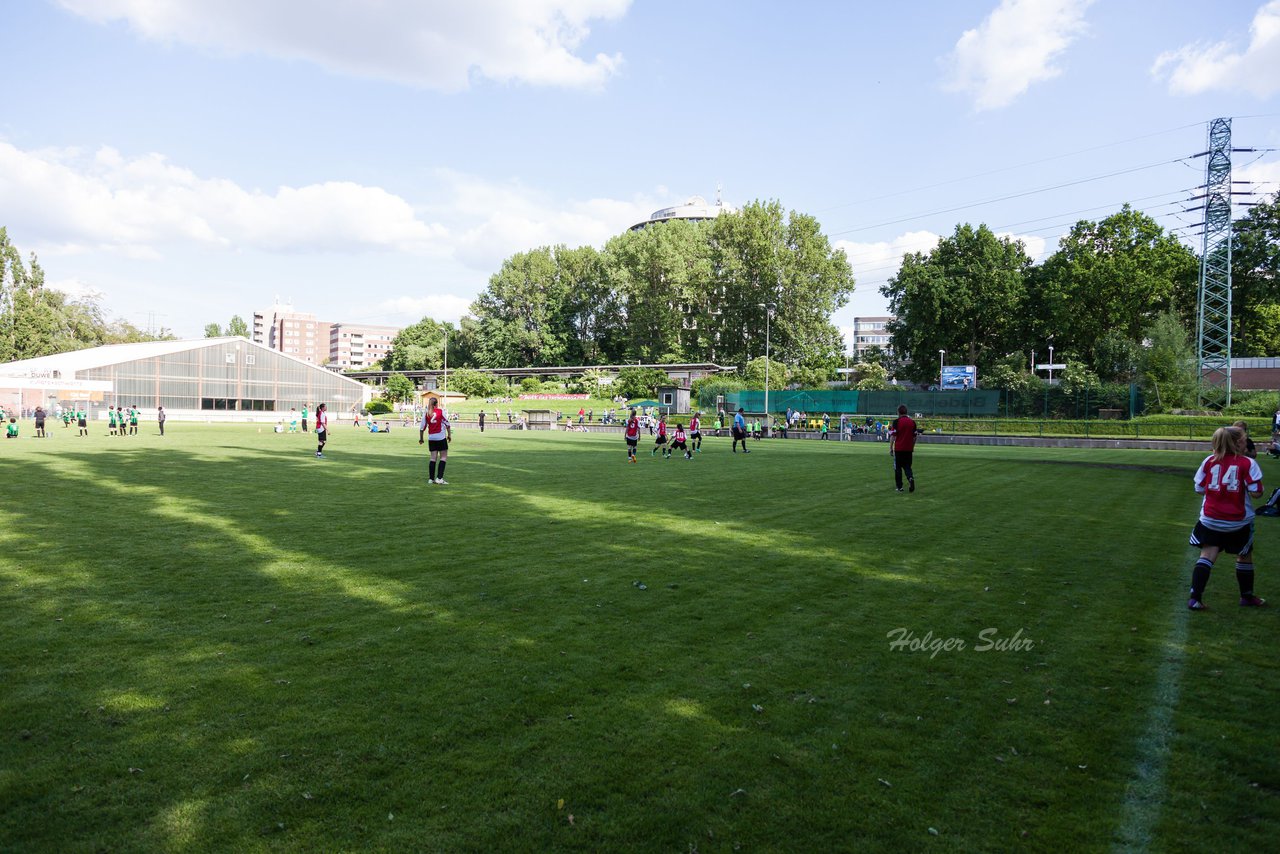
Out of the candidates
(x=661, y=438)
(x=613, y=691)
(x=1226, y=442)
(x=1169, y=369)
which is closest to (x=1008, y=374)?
(x=1169, y=369)

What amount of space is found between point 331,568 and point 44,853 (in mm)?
5071

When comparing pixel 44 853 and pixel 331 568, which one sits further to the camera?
pixel 331 568

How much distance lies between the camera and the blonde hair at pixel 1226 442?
701cm

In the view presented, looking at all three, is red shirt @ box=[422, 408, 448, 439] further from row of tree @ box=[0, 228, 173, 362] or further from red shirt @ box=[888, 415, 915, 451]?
row of tree @ box=[0, 228, 173, 362]

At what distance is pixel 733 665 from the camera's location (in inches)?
209

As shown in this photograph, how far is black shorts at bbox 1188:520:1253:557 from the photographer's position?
23.0 ft

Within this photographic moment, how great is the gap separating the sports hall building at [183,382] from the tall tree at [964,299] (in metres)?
59.6

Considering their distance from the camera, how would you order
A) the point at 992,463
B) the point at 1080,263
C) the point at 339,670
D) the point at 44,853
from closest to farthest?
the point at 44,853, the point at 339,670, the point at 992,463, the point at 1080,263

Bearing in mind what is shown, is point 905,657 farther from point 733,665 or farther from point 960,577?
point 960,577

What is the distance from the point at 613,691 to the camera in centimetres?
479

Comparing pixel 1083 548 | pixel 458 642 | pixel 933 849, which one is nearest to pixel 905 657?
pixel 933 849

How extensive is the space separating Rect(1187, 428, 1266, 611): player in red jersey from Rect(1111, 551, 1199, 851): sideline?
1543mm

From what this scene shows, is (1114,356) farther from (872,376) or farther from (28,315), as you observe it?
(28,315)

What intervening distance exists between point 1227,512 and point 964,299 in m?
69.4
